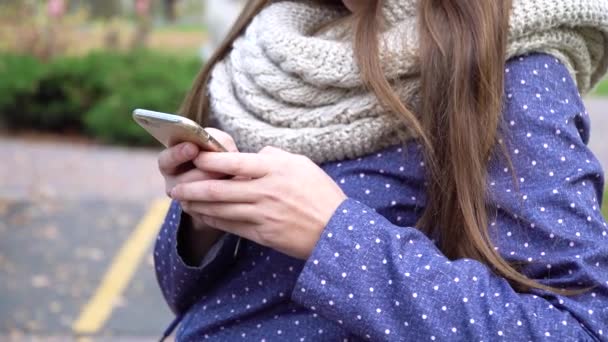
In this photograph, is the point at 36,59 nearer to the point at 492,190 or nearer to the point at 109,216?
the point at 109,216

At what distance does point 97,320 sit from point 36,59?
5.87m

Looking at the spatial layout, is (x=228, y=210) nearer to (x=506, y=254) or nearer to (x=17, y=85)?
(x=506, y=254)

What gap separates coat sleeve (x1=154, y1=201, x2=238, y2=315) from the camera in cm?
167

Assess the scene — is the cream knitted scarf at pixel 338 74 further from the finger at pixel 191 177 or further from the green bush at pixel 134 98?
the green bush at pixel 134 98

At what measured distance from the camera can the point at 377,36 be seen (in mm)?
1507

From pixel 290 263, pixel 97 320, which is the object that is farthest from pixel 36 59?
pixel 290 263

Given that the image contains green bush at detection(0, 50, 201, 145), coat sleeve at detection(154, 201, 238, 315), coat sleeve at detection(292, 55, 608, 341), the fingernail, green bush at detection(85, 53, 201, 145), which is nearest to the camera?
coat sleeve at detection(292, 55, 608, 341)

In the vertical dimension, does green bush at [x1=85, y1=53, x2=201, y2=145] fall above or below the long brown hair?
below

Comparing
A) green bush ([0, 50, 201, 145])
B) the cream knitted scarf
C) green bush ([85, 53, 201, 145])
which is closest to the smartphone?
the cream knitted scarf

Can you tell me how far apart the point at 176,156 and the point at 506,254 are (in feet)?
1.65

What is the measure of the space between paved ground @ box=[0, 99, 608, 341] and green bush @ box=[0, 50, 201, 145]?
68 centimetres

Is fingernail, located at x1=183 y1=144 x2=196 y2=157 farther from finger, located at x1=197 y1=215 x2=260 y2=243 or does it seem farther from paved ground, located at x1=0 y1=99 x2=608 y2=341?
paved ground, located at x1=0 y1=99 x2=608 y2=341

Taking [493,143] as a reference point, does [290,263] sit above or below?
below

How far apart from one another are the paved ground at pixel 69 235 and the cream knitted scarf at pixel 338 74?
3258 millimetres
